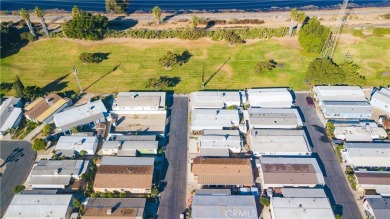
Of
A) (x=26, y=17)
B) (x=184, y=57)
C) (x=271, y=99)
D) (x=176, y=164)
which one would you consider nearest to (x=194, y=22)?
(x=184, y=57)

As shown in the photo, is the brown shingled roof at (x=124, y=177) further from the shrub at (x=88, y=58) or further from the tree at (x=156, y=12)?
the tree at (x=156, y=12)

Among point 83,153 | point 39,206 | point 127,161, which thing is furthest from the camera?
point 83,153

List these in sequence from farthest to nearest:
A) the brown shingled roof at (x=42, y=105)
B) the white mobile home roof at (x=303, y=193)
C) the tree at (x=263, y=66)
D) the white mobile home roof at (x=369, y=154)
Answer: the tree at (x=263, y=66), the brown shingled roof at (x=42, y=105), the white mobile home roof at (x=369, y=154), the white mobile home roof at (x=303, y=193)

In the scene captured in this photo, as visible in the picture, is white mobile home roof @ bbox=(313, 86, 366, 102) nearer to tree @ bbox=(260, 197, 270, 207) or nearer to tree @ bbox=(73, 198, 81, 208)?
tree @ bbox=(260, 197, 270, 207)

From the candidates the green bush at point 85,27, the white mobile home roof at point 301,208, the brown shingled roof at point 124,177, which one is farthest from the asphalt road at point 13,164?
the white mobile home roof at point 301,208

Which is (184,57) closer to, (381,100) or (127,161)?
(127,161)
